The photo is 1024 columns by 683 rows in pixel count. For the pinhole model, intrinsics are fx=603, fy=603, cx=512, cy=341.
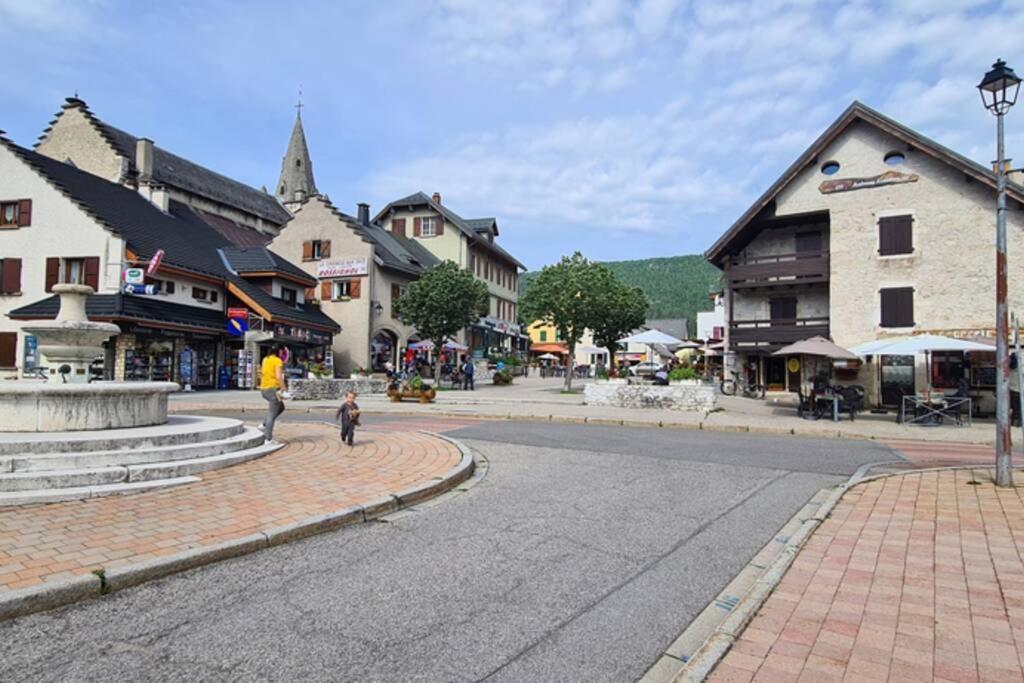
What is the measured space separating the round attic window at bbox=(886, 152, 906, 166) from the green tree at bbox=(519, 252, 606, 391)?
11.8 m

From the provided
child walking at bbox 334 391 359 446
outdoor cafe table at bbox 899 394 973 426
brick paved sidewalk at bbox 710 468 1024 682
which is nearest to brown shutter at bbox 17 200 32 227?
child walking at bbox 334 391 359 446

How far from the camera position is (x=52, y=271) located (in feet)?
84.1

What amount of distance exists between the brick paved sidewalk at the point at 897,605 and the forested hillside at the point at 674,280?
108 m

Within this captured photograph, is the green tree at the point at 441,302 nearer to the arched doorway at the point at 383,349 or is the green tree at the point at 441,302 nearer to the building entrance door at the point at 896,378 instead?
the arched doorway at the point at 383,349

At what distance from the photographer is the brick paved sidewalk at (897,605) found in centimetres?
303

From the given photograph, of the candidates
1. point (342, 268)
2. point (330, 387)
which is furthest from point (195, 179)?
point (330, 387)

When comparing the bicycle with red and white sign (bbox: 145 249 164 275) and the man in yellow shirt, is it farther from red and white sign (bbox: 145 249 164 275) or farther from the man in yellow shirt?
red and white sign (bbox: 145 249 164 275)

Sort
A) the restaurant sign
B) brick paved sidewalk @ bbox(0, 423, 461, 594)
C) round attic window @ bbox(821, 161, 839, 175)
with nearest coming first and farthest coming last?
brick paved sidewalk @ bbox(0, 423, 461, 594)
the restaurant sign
round attic window @ bbox(821, 161, 839, 175)

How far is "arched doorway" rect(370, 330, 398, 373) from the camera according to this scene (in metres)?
37.1

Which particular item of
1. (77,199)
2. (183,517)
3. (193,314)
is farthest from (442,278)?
(183,517)

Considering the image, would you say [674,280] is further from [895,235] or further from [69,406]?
[69,406]

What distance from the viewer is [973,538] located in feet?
17.3

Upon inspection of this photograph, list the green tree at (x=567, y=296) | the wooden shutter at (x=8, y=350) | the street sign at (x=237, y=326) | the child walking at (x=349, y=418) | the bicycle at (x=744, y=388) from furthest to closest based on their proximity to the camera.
Answer: the street sign at (x=237, y=326)
the green tree at (x=567, y=296)
the bicycle at (x=744, y=388)
the wooden shutter at (x=8, y=350)
the child walking at (x=349, y=418)

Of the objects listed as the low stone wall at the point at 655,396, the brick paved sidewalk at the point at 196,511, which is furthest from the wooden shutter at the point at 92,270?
the brick paved sidewalk at the point at 196,511
